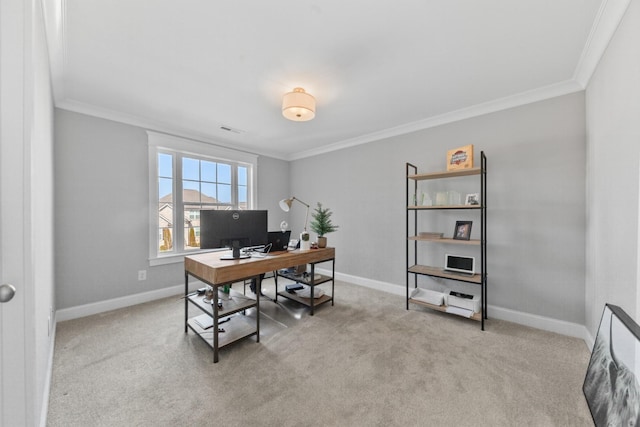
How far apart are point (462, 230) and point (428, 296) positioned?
89 centimetres

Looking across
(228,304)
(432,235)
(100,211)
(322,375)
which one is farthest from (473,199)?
(100,211)

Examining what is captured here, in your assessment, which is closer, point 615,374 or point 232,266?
point 615,374

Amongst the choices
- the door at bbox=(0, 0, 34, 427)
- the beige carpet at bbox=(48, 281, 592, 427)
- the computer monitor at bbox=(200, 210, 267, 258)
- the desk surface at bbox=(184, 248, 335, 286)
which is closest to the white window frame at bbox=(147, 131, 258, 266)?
the beige carpet at bbox=(48, 281, 592, 427)

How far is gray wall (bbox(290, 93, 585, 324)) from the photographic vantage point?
91.6 inches

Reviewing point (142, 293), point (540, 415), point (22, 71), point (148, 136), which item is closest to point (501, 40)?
point (540, 415)

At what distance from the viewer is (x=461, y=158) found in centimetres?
271

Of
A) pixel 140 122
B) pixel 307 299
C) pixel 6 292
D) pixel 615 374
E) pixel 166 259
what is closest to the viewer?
pixel 6 292

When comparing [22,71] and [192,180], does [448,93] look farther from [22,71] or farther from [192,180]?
[192,180]

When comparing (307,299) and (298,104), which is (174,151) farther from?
(307,299)

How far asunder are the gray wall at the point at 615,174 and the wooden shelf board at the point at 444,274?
85cm

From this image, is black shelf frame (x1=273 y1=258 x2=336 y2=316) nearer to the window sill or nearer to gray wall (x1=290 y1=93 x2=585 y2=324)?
gray wall (x1=290 y1=93 x2=585 y2=324)

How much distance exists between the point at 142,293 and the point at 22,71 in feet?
9.64

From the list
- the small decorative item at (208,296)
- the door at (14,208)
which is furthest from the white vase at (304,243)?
the door at (14,208)

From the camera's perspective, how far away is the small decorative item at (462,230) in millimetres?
2721
